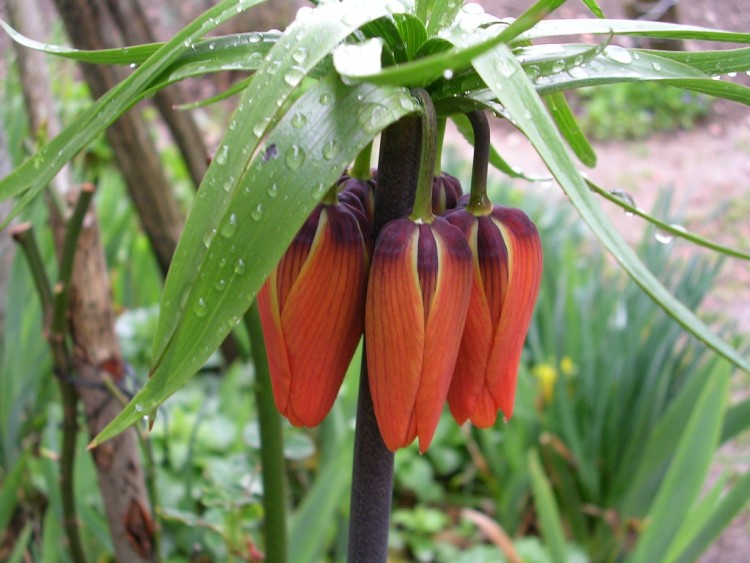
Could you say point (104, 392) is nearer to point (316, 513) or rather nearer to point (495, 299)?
point (316, 513)

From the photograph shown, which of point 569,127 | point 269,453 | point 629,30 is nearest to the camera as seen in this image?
point 629,30

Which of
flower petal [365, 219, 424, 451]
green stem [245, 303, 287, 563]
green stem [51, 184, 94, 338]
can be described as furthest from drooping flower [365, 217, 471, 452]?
green stem [51, 184, 94, 338]

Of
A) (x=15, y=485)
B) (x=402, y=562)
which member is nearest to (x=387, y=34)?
(x=15, y=485)

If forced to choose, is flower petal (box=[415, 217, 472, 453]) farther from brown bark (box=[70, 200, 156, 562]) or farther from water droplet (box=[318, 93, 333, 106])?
brown bark (box=[70, 200, 156, 562])

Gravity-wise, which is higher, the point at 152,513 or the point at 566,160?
the point at 566,160

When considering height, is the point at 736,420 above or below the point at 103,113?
below

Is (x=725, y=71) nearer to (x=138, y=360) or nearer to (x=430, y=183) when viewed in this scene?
(x=430, y=183)

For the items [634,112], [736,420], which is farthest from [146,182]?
[634,112]
